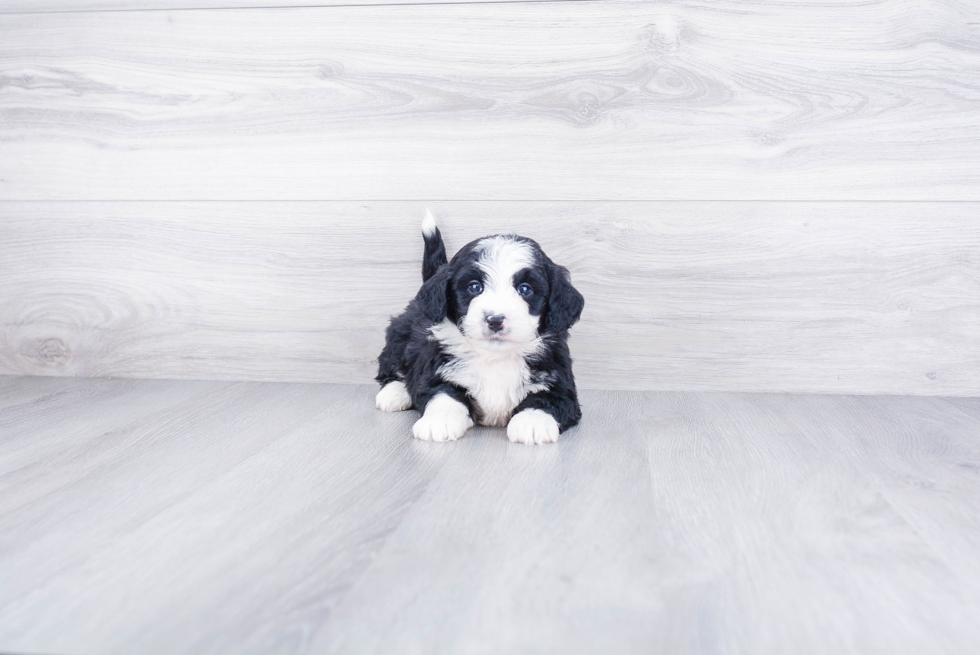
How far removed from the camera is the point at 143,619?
74 centimetres

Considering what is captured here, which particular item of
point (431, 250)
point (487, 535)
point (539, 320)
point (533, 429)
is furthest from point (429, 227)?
point (487, 535)

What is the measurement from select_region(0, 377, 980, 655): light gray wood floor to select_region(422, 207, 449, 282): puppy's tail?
14.3 inches

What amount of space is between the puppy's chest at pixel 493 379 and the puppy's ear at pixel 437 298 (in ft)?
0.35

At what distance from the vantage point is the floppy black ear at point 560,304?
1458mm

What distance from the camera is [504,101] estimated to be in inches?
71.9

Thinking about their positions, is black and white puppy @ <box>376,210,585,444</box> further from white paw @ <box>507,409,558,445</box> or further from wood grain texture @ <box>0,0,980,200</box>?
wood grain texture @ <box>0,0,980,200</box>

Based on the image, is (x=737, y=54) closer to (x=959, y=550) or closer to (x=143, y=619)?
(x=959, y=550)

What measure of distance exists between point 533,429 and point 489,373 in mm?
163

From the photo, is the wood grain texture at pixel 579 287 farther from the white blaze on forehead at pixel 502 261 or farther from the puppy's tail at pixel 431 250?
the white blaze on forehead at pixel 502 261

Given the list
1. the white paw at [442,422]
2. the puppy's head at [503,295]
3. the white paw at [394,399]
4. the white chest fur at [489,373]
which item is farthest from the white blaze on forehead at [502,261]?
the white paw at [394,399]

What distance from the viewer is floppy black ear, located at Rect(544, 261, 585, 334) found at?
1.46 meters

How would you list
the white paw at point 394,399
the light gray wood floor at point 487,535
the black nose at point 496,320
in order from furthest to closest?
the white paw at point 394,399 → the black nose at point 496,320 → the light gray wood floor at point 487,535

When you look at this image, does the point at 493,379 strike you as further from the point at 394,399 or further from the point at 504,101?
the point at 504,101

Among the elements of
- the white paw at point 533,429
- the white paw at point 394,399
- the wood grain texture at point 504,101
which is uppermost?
the wood grain texture at point 504,101
